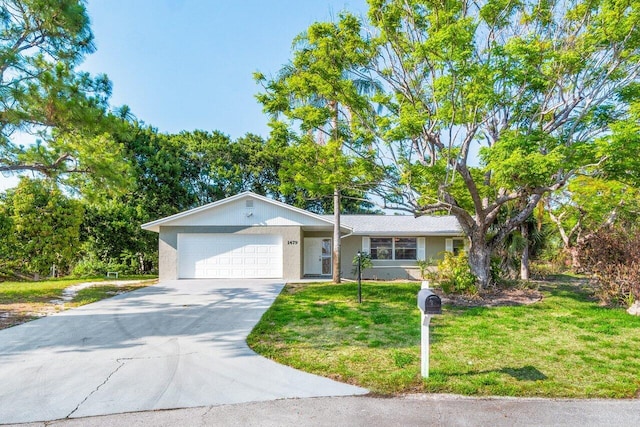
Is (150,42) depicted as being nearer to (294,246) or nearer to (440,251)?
(294,246)

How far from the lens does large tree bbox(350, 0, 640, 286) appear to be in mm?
8828

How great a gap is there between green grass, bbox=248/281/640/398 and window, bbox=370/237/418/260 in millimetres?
8169

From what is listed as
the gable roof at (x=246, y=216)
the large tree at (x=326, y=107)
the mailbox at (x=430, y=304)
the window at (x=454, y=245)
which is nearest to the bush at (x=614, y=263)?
the large tree at (x=326, y=107)

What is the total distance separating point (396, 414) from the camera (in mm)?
3934

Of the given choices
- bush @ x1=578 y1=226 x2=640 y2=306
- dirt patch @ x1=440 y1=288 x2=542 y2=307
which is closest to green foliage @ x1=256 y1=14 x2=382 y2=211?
dirt patch @ x1=440 y1=288 x2=542 y2=307

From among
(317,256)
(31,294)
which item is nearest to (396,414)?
(31,294)

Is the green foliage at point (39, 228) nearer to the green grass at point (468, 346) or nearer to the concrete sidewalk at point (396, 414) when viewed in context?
the green grass at point (468, 346)

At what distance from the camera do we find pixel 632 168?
8688 millimetres

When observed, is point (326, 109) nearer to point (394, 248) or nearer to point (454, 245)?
point (394, 248)

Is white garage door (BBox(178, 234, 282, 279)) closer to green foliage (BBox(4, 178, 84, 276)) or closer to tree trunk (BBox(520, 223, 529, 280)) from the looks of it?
green foliage (BBox(4, 178, 84, 276))

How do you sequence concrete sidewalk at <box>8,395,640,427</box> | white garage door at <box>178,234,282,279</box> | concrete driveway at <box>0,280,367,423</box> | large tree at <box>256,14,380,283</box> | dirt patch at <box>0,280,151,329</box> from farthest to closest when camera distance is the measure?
1. white garage door at <box>178,234,282,279</box>
2. large tree at <box>256,14,380,283</box>
3. dirt patch at <box>0,280,151,329</box>
4. concrete driveway at <box>0,280,367,423</box>
5. concrete sidewalk at <box>8,395,640,427</box>

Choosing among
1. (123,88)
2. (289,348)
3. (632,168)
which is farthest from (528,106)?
(123,88)

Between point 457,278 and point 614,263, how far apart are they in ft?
13.8

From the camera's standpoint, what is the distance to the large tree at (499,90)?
8.83 m
